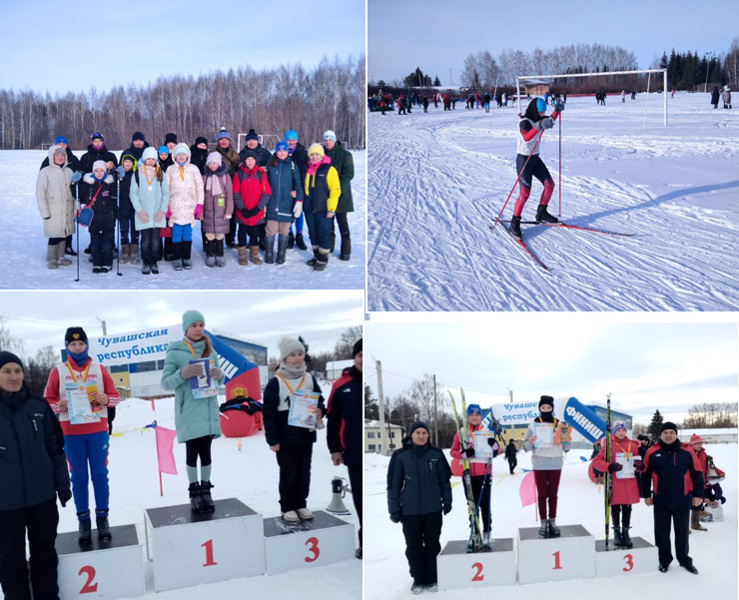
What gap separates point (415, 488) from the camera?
4.39 metres

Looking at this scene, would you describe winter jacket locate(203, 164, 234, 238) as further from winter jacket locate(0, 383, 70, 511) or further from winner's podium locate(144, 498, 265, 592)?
winter jacket locate(0, 383, 70, 511)

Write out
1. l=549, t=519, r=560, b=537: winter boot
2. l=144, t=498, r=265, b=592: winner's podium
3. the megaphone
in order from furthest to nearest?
the megaphone → l=549, t=519, r=560, b=537: winter boot → l=144, t=498, r=265, b=592: winner's podium

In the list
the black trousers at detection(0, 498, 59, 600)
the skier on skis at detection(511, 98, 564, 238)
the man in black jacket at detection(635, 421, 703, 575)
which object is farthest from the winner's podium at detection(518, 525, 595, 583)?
the skier on skis at detection(511, 98, 564, 238)

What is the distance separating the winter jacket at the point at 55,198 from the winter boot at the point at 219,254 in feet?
4.58

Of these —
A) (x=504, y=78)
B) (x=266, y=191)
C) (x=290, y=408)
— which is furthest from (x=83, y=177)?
(x=504, y=78)

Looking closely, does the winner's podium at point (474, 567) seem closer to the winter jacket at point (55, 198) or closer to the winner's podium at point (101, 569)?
the winner's podium at point (101, 569)

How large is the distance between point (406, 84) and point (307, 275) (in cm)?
1538

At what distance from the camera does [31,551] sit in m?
3.65

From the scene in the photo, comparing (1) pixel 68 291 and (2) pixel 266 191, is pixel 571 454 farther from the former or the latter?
(1) pixel 68 291

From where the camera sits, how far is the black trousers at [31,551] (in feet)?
11.6

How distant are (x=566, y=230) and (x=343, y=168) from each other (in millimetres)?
2739

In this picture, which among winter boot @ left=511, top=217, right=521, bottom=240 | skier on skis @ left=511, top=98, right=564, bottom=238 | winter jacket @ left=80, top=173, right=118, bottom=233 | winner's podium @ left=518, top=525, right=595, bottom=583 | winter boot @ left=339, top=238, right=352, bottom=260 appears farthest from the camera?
winter boot @ left=511, top=217, right=521, bottom=240

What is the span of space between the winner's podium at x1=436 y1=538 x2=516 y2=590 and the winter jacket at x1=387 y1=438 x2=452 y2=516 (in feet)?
1.05

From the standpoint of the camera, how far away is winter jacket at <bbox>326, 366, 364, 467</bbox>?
4426mm
